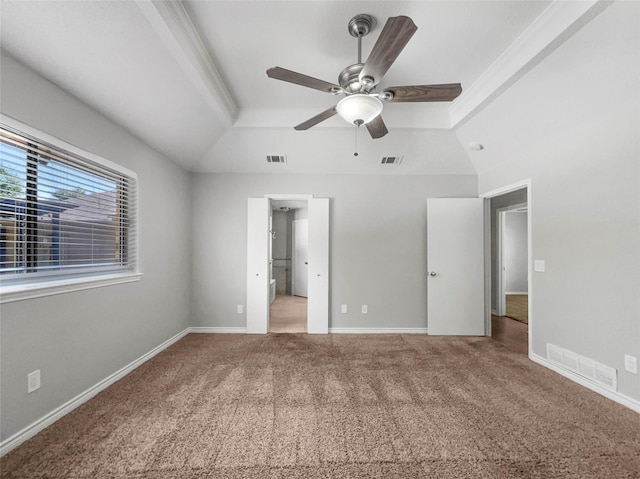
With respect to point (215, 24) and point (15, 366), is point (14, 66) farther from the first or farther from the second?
point (15, 366)

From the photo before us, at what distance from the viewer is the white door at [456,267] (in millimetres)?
3852

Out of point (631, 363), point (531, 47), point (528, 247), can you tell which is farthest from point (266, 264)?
point (631, 363)

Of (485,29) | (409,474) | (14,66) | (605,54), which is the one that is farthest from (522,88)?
(14,66)

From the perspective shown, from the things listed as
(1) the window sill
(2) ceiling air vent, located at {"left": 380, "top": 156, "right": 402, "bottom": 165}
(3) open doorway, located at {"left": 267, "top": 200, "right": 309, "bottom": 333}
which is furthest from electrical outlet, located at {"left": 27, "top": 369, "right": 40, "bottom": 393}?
(3) open doorway, located at {"left": 267, "top": 200, "right": 309, "bottom": 333}

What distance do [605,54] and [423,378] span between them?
2822 millimetres

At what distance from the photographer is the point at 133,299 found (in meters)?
2.78

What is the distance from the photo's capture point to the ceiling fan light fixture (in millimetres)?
1796

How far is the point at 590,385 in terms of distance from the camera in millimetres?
2406

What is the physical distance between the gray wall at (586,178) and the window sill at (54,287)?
3.90 m

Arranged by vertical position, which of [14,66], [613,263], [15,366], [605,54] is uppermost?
[605,54]

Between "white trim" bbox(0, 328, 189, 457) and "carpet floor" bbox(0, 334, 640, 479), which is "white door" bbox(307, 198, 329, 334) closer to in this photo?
"carpet floor" bbox(0, 334, 640, 479)

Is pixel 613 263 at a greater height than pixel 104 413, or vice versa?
pixel 613 263

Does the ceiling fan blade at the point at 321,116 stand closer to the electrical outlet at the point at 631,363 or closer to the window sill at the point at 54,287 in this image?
the window sill at the point at 54,287

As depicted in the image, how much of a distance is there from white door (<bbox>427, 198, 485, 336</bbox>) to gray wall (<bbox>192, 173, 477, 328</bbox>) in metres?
0.17
